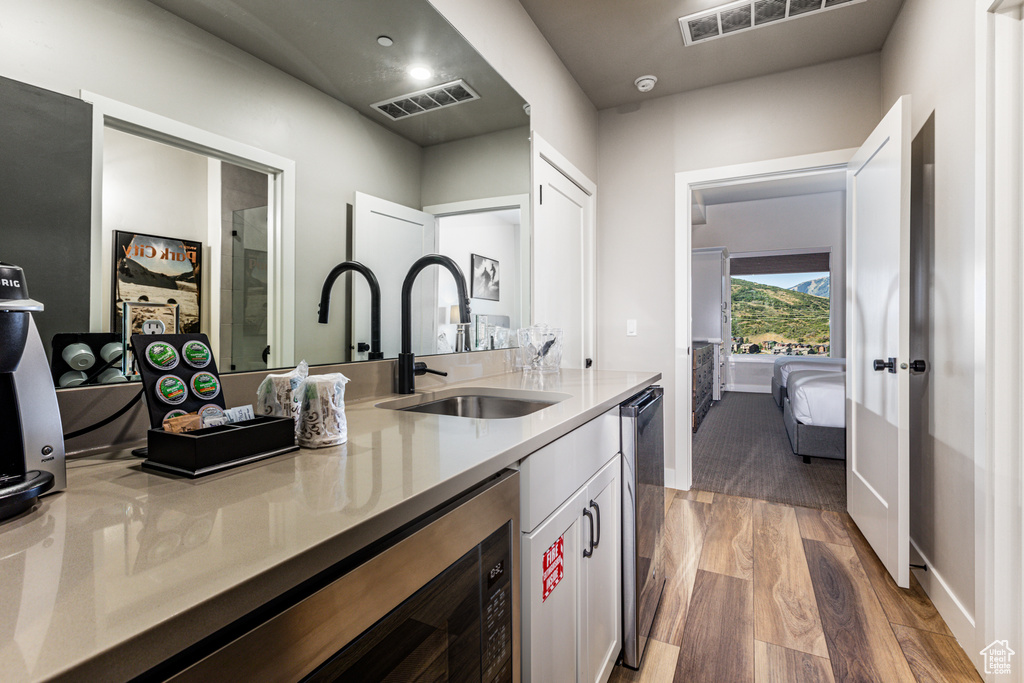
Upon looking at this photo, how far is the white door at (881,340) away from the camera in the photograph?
6.26 ft

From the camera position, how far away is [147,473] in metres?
0.69

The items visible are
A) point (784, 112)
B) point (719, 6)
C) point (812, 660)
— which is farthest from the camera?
point (784, 112)

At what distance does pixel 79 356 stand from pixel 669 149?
3.24 meters

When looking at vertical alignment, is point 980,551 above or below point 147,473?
below

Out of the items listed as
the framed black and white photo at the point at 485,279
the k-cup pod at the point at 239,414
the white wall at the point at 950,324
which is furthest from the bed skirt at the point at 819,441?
the k-cup pod at the point at 239,414

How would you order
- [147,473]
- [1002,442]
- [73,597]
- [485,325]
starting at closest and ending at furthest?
[73,597]
[147,473]
[1002,442]
[485,325]

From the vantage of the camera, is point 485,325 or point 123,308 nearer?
point 123,308

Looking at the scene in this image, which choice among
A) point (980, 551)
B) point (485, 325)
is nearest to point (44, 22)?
point (485, 325)

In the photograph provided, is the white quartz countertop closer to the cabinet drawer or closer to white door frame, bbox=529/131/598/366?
the cabinet drawer

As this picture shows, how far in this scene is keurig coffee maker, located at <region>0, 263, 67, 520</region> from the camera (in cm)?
54

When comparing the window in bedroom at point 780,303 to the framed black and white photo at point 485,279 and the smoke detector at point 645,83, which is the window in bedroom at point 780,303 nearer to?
the smoke detector at point 645,83

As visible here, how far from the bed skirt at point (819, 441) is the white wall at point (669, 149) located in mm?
1326

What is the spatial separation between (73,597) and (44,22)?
2.96ft

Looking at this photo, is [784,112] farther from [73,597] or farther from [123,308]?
[73,597]
